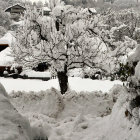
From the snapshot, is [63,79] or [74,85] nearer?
[63,79]

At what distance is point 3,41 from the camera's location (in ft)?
102

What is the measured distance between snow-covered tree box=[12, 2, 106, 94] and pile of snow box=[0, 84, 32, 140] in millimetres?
7242

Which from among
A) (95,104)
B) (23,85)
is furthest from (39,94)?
(23,85)

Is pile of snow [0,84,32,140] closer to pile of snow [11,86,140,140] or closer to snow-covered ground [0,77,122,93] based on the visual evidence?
pile of snow [11,86,140,140]

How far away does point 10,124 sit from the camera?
3.37m

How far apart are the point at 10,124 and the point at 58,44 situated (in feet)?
26.4

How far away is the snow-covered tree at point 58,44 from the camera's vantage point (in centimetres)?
1116

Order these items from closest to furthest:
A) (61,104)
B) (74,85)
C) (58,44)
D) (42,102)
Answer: (61,104)
(42,102)
(58,44)
(74,85)

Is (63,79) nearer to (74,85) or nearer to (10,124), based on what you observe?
(74,85)

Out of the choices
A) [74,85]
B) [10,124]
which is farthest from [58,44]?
[74,85]

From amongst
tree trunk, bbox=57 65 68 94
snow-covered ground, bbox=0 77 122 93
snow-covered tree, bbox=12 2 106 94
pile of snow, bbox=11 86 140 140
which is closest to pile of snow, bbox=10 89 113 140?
pile of snow, bbox=11 86 140 140

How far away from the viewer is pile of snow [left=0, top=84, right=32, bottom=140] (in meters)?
3.09

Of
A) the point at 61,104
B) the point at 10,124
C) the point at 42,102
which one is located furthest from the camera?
the point at 42,102

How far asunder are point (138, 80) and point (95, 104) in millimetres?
4854
